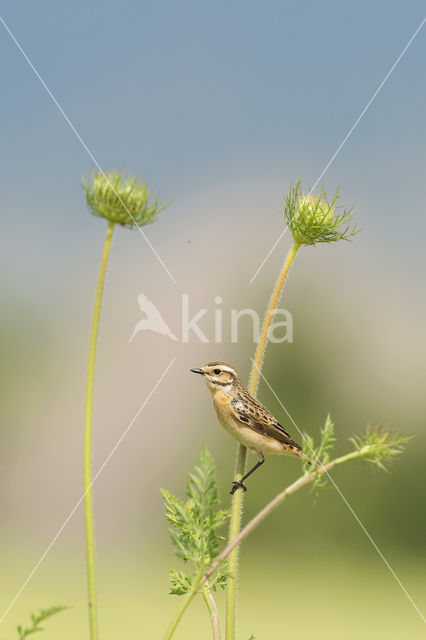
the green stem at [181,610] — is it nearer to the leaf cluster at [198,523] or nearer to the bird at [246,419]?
the leaf cluster at [198,523]

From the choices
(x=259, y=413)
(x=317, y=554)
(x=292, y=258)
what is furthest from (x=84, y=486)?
(x=317, y=554)

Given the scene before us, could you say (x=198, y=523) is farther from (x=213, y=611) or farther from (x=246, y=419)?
(x=246, y=419)

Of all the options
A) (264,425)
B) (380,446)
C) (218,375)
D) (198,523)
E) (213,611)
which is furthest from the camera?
(218,375)

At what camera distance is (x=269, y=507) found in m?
1.63

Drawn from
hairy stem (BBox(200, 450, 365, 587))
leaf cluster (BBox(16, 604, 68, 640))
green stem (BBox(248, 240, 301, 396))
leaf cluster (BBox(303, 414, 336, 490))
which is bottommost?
leaf cluster (BBox(16, 604, 68, 640))

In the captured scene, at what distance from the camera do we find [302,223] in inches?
108

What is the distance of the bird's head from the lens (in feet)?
10.9

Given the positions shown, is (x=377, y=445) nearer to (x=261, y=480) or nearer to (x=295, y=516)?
(x=261, y=480)

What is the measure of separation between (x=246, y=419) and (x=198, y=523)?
0.99 meters

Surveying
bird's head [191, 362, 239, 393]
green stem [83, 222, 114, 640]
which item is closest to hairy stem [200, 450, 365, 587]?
green stem [83, 222, 114, 640]

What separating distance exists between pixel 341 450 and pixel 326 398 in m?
0.97

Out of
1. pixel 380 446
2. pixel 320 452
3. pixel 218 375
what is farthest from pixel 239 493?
pixel 218 375

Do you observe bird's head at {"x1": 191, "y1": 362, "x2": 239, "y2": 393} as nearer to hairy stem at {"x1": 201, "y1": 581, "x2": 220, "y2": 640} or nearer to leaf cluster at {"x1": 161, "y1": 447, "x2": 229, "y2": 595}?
leaf cluster at {"x1": 161, "y1": 447, "x2": 229, "y2": 595}

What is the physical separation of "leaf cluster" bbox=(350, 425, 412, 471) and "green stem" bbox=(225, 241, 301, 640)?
393mm
